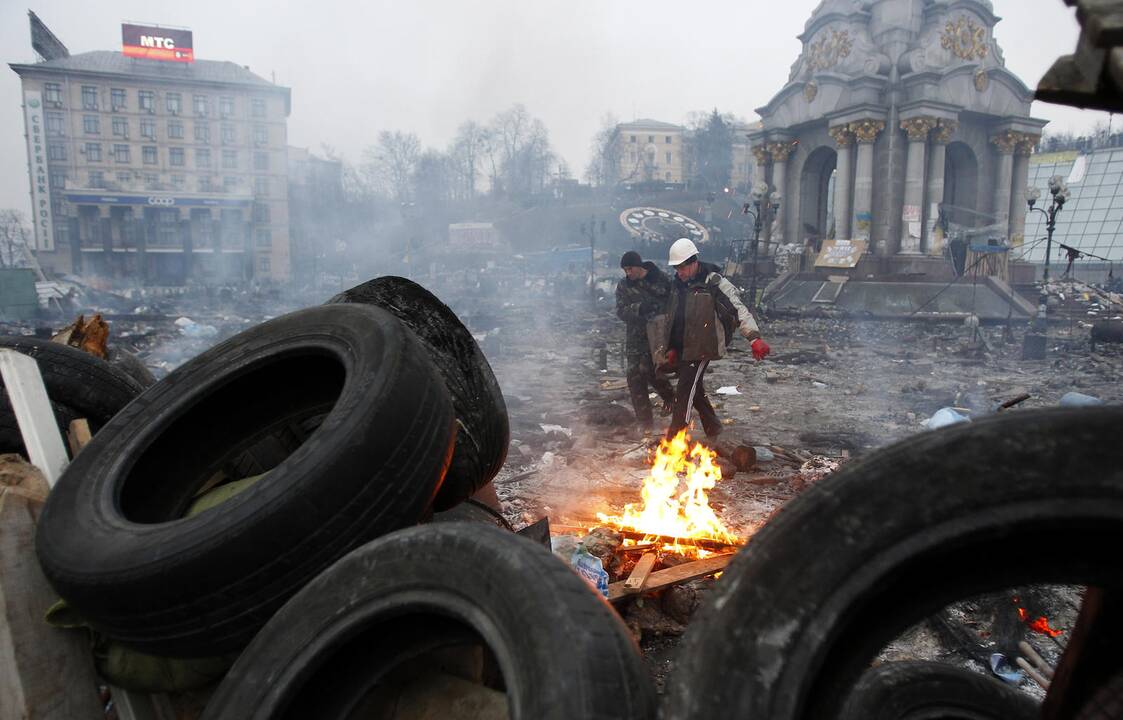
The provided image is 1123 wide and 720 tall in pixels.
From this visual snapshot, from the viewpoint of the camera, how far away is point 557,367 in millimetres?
12977

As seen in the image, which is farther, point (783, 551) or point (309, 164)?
point (309, 164)

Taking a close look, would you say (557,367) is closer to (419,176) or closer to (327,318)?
(327,318)

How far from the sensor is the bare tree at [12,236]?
6175 cm

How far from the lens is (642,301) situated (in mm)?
7930

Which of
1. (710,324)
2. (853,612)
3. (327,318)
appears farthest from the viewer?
(710,324)

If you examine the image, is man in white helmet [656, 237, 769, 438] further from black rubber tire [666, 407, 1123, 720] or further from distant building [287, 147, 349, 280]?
distant building [287, 147, 349, 280]

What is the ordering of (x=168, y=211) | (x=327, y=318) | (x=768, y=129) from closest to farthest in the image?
(x=327, y=318), (x=768, y=129), (x=168, y=211)

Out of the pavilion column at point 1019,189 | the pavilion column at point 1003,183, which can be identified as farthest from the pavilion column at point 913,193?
the pavilion column at point 1019,189

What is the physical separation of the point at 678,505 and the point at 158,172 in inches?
2528

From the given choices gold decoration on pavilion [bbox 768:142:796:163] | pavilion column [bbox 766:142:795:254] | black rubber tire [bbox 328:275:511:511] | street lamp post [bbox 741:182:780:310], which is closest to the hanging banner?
street lamp post [bbox 741:182:780:310]

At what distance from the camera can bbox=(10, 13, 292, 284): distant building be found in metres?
53.0

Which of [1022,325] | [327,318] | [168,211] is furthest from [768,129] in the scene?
[168,211]

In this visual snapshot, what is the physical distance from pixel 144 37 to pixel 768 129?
5736 centimetres

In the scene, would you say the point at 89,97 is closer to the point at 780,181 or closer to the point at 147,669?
the point at 780,181
